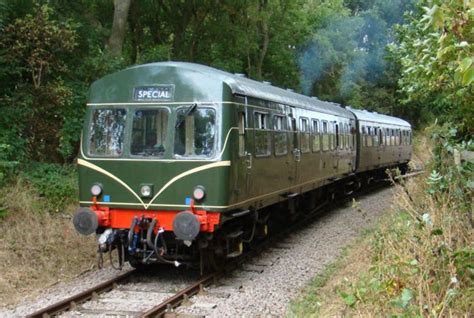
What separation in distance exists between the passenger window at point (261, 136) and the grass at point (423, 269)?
2516mm

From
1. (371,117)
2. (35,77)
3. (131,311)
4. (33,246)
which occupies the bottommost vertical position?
(131,311)

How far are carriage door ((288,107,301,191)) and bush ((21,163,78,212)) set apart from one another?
4.44 m

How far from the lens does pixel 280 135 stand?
429 inches

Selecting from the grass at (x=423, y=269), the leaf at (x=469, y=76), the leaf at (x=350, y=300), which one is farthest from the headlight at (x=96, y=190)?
the leaf at (x=469, y=76)

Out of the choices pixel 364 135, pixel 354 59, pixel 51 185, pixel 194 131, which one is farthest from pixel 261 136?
pixel 354 59

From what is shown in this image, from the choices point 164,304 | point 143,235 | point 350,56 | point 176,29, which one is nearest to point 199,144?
point 143,235

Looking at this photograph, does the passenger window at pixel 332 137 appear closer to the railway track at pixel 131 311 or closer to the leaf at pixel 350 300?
the railway track at pixel 131 311

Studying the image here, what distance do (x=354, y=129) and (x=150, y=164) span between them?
1175 centimetres

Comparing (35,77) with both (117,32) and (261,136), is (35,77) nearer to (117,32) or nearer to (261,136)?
(117,32)

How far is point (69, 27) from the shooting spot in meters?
12.8

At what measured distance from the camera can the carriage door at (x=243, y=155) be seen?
869 cm

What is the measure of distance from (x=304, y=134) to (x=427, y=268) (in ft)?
23.4

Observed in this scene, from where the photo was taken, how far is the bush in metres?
11.9

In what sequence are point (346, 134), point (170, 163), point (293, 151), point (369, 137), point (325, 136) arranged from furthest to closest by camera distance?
point (369, 137)
point (346, 134)
point (325, 136)
point (293, 151)
point (170, 163)
